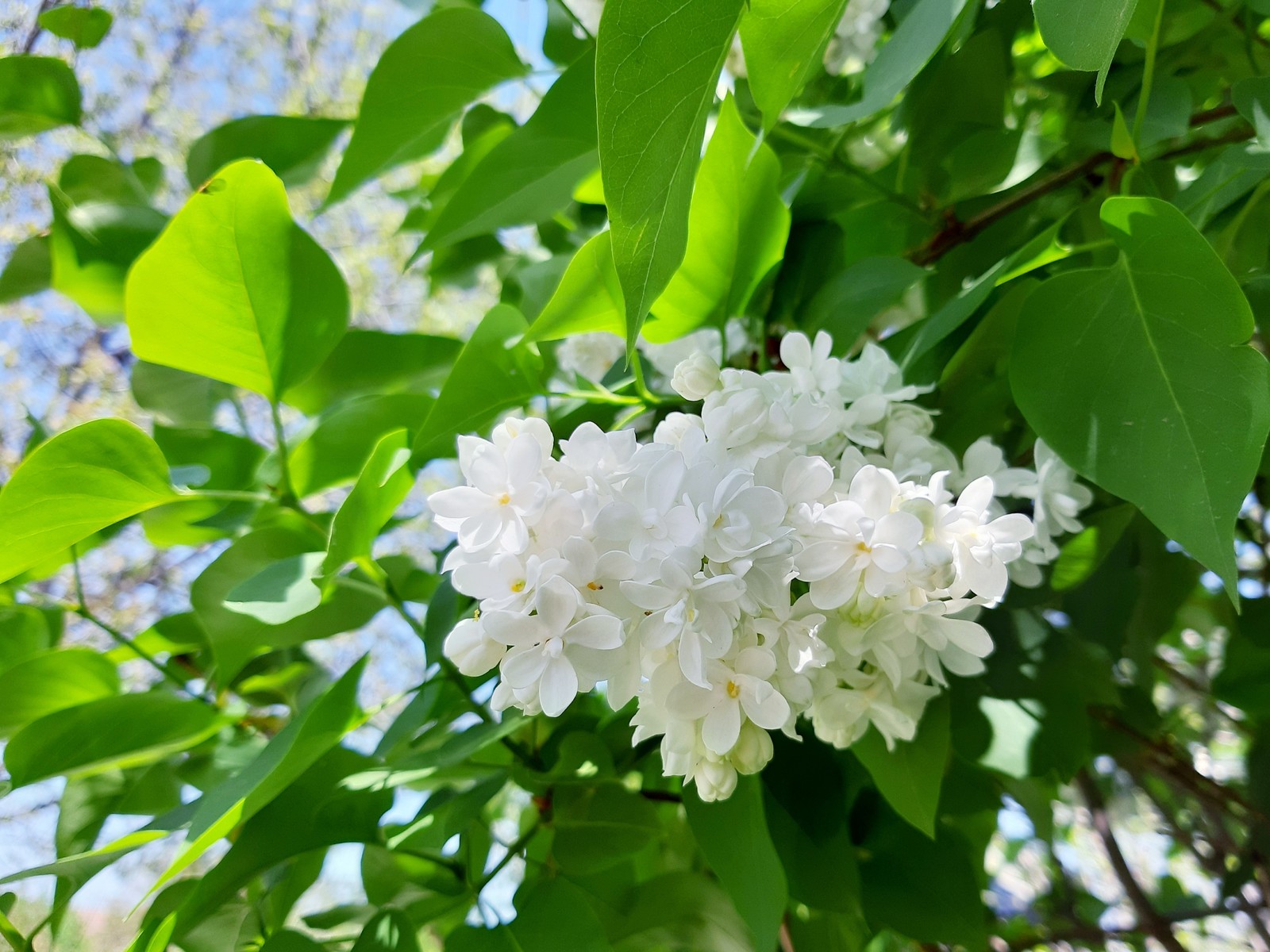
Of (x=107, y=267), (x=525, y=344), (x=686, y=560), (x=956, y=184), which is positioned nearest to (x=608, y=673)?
(x=686, y=560)

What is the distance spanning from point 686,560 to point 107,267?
1.33 ft

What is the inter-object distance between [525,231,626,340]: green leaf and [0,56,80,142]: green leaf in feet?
1.21

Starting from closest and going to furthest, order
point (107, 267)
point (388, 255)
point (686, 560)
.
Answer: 1. point (686, 560)
2. point (107, 267)
3. point (388, 255)

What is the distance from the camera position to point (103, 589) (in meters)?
1.63

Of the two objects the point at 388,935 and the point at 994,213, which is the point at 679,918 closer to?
the point at 388,935

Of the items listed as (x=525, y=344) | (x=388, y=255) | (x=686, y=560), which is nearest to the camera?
(x=686, y=560)

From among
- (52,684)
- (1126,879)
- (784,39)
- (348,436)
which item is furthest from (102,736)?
(1126,879)

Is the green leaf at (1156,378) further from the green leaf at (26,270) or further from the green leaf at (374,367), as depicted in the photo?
the green leaf at (26,270)

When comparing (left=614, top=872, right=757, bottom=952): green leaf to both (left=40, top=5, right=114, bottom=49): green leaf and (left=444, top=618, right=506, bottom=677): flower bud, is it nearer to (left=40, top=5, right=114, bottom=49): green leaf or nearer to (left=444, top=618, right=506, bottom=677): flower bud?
(left=444, top=618, right=506, bottom=677): flower bud

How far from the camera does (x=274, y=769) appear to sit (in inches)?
11.0

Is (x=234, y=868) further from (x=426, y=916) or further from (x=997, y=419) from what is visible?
(x=997, y=419)

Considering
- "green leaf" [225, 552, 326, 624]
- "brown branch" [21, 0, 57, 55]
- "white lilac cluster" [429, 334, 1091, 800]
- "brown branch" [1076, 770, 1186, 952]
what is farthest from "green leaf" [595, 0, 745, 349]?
"brown branch" [21, 0, 57, 55]

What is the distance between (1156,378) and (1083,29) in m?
0.10

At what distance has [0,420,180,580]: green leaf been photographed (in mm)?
314
